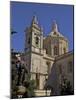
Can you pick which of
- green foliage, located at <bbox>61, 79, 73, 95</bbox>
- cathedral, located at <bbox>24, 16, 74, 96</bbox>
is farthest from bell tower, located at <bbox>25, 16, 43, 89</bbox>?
green foliage, located at <bbox>61, 79, 73, 95</bbox>

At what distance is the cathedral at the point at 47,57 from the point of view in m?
4.45

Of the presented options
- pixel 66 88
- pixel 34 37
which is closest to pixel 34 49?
pixel 34 37

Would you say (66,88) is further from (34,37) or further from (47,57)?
(34,37)

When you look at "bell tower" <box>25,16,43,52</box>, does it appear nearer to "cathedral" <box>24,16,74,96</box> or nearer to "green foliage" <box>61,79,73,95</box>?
"cathedral" <box>24,16,74,96</box>

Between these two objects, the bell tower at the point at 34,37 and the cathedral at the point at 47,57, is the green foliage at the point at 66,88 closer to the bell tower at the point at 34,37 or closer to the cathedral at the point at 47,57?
the cathedral at the point at 47,57

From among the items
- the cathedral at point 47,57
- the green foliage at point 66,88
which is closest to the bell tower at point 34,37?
the cathedral at point 47,57

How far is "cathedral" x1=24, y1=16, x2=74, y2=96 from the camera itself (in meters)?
4.45

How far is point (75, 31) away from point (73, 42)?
157 mm

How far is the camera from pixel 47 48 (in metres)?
4.54

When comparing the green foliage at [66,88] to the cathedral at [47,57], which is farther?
the green foliage at [66,88]

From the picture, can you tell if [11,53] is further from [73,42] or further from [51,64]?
[73,42]

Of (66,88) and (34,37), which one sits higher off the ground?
(34,37)

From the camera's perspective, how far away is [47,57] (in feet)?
14.9
